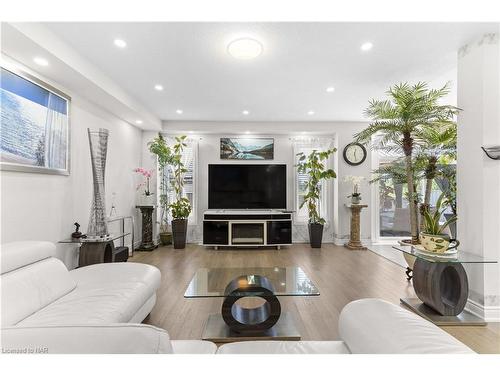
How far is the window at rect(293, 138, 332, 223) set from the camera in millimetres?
5391

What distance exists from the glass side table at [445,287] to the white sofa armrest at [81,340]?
2.41 m

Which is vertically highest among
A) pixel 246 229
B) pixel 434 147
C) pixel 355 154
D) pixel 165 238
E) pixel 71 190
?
pixel 355 154

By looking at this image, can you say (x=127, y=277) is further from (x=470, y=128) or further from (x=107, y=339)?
(x=470, y=128)

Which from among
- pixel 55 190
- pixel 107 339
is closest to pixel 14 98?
pixel 55 190

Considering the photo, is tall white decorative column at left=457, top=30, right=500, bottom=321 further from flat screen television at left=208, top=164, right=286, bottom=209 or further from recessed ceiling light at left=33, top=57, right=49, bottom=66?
recessed ceiling light at left=33, top=57, right=49, bottom=66

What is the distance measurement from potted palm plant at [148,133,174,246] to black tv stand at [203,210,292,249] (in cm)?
93

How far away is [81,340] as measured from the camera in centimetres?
67

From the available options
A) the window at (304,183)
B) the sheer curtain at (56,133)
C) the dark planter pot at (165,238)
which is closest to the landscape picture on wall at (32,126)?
the sheer curtain at (56,133)

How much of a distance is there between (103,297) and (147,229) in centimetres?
318

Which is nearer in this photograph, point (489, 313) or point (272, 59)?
point (489, 313)

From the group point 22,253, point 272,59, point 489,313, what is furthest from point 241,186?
point 489,313

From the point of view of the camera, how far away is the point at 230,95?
3727 mm

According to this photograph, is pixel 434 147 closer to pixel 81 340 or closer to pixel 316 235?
pixel 316 235

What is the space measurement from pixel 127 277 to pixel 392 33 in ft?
10.2
